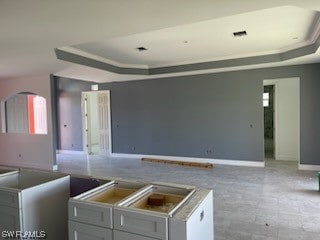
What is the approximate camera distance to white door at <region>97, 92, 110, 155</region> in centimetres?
827

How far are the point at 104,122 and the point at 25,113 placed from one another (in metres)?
2.96

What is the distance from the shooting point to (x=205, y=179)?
5.20 metres

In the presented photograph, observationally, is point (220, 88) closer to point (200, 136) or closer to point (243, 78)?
point (243, 78)

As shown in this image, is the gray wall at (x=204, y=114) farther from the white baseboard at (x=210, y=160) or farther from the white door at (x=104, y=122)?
the white door at (x=104, y=122)

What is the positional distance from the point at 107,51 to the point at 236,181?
12.9ft

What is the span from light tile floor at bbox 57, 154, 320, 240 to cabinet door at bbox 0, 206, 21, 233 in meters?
2.10

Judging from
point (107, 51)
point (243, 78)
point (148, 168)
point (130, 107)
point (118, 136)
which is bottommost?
point (148, 168)

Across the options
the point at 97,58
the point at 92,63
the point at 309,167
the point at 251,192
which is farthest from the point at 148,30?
the point at 309,167

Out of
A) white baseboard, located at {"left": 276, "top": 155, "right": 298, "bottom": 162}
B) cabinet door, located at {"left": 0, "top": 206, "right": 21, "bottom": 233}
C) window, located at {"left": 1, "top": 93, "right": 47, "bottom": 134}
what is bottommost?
white baseboard, located at {"left": 276, "top": 155, "right": 298, "bottom": 162}

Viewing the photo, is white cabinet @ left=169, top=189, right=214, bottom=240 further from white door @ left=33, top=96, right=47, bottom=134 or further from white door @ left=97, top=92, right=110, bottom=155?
white door @ left=33, top=96, right=47, bottom=134

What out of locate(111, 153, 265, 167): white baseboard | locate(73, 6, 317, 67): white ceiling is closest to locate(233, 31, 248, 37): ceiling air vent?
locate(73, 6, 317, 67): white ceiling

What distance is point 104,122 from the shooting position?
8398 mm

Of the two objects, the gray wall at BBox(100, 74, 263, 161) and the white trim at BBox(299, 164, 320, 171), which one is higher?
the gray wall at BBox(100, 74, 263, 161)

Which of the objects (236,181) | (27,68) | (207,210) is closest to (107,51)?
(27,68)
